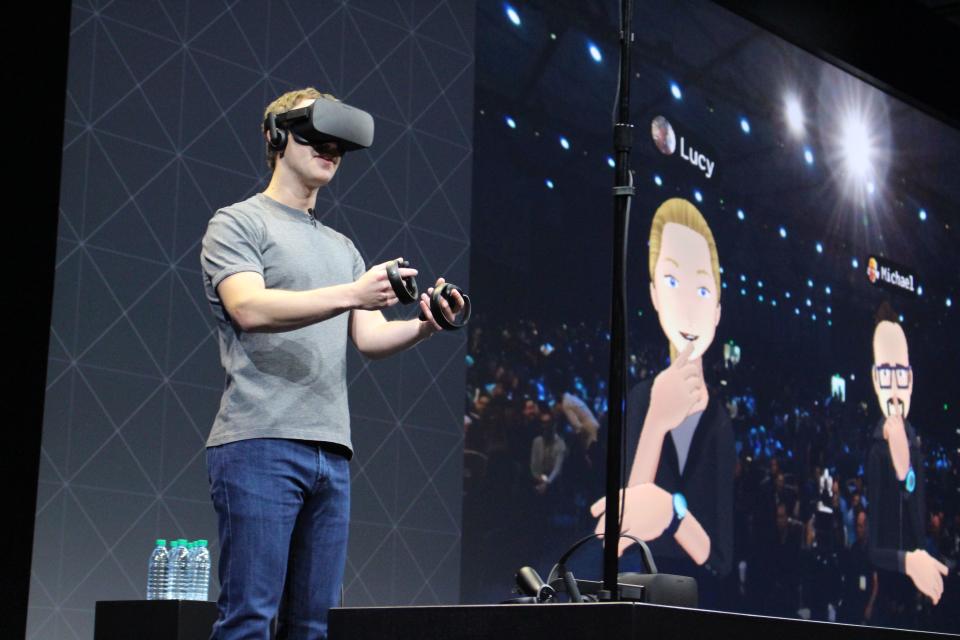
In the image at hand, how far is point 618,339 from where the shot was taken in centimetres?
212

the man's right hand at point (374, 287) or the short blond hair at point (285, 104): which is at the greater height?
the short blond hair at point (285, 104)

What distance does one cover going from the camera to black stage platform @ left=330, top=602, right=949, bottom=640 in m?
1.36

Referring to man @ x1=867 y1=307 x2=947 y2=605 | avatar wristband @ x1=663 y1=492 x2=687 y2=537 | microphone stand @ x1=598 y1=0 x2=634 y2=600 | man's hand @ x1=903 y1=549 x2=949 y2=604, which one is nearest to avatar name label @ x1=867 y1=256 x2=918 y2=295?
man @ x1=867 y1=307 x2=947 y2=605

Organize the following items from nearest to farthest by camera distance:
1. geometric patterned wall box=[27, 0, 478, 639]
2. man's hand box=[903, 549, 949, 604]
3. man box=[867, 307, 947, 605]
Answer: geometric patterned wall box=[27, 0, 478, 639]
man box=[867, 307, 947, 605]
man's hand box=[903, 549, 949, 604]

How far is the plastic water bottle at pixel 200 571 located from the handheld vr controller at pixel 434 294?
1.70 meters

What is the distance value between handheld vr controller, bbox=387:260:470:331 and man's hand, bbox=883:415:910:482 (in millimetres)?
4635

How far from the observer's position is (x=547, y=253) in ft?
14.8

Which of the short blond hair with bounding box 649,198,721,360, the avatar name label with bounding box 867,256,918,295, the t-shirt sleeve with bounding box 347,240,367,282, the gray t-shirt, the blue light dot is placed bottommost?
the gray t-shirt

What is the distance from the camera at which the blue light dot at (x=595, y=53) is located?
4.76 metres

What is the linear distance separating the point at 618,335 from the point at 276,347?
57 cm

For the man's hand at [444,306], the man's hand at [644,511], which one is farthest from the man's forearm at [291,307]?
the man's hand at [644,511]

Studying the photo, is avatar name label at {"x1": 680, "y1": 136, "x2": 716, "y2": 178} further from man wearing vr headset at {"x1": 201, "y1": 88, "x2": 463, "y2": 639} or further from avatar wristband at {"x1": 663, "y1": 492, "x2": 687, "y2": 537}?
man wearing vr headset at {"x1": 201, "y1": 88, "x2": 463, "y2": 639}

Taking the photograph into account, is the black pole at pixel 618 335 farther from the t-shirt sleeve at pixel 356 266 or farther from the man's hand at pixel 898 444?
the man's hand at pixel 898 444

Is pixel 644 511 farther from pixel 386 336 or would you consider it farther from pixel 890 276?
pixel 386 336
